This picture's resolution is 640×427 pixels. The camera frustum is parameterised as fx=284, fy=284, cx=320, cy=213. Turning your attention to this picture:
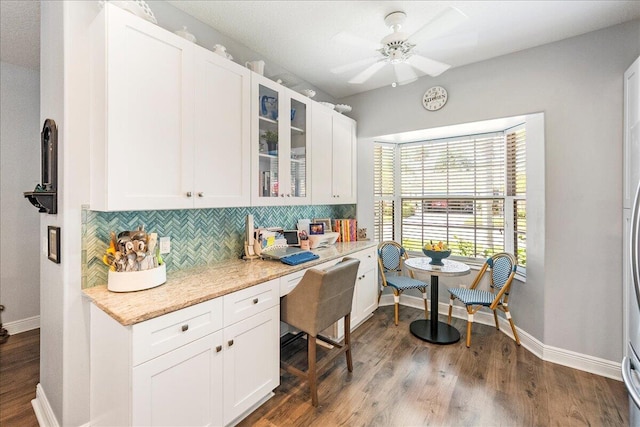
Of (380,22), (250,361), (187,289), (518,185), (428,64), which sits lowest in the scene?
(250,361)

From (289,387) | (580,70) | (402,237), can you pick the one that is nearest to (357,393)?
(289,387)

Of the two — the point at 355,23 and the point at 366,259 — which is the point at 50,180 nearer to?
the point at 355,23

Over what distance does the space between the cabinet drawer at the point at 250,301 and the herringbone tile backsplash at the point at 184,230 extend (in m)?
0.63

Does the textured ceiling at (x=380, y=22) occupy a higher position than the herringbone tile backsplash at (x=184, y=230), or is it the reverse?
the textured ceiling at (x=380, y=22)

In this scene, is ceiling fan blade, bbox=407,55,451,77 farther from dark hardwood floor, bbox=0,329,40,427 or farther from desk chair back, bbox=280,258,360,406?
dark hardwood floor, bbox=0,329,40,427

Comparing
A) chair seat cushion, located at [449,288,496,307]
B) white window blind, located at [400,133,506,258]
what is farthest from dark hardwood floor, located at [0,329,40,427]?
white window blind, located at [400,133,506,258]

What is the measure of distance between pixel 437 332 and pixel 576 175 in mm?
1908

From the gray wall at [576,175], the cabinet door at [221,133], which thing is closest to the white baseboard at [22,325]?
the cabinet door at [221,133]

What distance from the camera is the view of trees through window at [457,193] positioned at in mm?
3174

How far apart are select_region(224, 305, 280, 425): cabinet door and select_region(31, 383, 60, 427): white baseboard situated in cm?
104

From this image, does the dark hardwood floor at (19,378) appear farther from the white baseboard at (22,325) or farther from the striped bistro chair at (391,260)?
the striped bistro chair at (391,260)

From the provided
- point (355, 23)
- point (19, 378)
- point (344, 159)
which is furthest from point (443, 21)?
point (19, 378)

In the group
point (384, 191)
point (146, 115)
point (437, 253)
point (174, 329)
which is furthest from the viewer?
point (384, 191)

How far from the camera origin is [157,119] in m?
1.65
